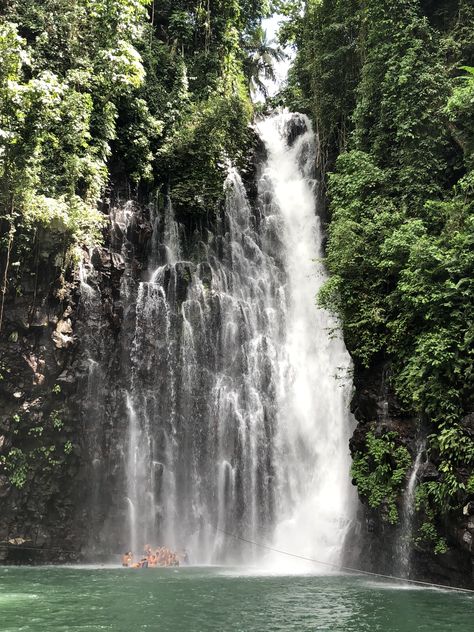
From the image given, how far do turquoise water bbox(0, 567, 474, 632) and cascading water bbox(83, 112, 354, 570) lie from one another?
3293 mm

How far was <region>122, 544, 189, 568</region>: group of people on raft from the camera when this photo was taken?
1602 centimetres

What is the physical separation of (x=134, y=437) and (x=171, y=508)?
8.07 feet

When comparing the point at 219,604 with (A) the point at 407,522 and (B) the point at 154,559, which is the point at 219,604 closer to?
(A) the point at 407,522

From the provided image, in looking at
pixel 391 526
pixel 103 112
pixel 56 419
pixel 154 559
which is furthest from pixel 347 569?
pixel 103 112

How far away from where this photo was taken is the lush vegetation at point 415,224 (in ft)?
43.5

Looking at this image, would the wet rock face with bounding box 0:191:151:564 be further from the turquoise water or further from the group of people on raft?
the turquoise water

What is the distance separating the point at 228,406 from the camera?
1892 cm

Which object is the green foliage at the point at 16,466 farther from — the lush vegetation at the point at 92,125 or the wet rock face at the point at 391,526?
the wet rock face at the point at 391,526

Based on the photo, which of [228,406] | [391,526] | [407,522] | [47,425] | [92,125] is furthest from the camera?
[92,125]

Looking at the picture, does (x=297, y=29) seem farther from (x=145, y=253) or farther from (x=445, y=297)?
(x=445, y=297)

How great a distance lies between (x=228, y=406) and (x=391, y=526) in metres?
6.56

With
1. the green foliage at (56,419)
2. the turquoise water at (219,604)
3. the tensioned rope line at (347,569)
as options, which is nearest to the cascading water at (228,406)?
the tensioned rope line at (347,569)

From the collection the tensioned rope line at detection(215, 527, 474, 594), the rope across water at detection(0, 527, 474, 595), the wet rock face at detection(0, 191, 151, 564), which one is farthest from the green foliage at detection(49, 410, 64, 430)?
the tensioned rope line at detection(215, 527, 474, 594)

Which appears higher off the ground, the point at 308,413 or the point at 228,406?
the point at 228,406
